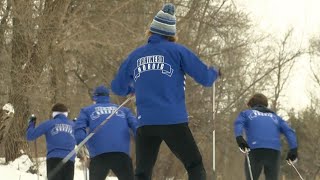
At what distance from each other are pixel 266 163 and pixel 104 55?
13341 mm

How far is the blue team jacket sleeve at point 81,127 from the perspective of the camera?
785 cm

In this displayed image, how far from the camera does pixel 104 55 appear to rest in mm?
22141

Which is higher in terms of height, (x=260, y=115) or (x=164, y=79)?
(x=260, y=115)

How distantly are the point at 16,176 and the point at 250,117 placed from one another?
7.68 meters

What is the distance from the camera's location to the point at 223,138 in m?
29.6

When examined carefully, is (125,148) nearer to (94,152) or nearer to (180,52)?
(94,152)

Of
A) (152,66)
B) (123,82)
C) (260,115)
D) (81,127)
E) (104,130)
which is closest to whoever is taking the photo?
(152,66)

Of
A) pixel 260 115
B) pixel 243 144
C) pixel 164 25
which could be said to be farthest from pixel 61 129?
pixel 164 25

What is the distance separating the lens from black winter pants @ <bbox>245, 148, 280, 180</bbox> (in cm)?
940

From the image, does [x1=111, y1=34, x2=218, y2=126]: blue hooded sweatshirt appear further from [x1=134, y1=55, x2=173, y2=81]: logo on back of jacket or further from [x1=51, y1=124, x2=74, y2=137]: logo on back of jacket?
[x1=51, y1=124, x2=74, y2=137]: logo on back of jacket

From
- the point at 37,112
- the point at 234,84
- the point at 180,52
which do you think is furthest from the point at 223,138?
the point at 180,52

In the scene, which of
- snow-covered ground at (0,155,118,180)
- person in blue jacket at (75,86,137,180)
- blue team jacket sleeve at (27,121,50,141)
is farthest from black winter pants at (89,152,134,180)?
snow-covered ground at (0,155,118,180)

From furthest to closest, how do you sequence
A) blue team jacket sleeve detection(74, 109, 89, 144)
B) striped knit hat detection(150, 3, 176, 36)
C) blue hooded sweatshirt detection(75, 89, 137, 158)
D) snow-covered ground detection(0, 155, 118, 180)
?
snow-covered ground detection(0, 155, 118, 180), blue hooded sweatshirt detection(75, 89, 137, 158), blue team jacket sleeve detection(74, 109, 89, 144), striped knit hat detection(150, 3, 176, 36)

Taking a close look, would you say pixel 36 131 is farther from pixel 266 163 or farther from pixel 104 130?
pixel 266 163
